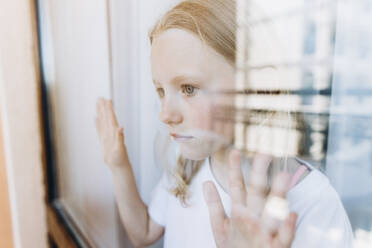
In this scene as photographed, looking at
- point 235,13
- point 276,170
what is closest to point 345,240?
point 276,170

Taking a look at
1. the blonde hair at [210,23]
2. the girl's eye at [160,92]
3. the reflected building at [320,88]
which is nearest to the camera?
the reflected building at [320,88]

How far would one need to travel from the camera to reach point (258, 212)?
0.35 metres

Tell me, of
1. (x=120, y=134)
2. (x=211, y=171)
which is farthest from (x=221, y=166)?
(x=120, y=134)

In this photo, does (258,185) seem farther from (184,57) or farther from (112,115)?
(112,115)

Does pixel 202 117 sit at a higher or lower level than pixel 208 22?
lower

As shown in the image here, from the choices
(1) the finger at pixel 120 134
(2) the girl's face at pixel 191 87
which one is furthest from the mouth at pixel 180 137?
(1) the finger at pixel 120 134

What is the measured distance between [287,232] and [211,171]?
239 millimetres

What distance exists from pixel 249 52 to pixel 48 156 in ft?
3.39

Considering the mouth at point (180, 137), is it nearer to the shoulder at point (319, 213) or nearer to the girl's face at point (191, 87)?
the girl's face at point (191, 87)

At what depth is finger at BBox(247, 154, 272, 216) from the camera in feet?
1.14

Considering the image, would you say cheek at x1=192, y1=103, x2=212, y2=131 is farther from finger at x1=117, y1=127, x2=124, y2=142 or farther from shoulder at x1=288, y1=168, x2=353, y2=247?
finger at x1=117, y1=127, x2=124, y2=142

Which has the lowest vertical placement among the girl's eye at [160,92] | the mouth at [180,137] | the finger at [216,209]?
the finger at [216,209]

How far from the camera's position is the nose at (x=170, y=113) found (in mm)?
482

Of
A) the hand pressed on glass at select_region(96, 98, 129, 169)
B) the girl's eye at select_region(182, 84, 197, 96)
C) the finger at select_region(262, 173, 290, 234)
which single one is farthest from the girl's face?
the hand pressed on glass at select_region(96, 98, 129, 169)
